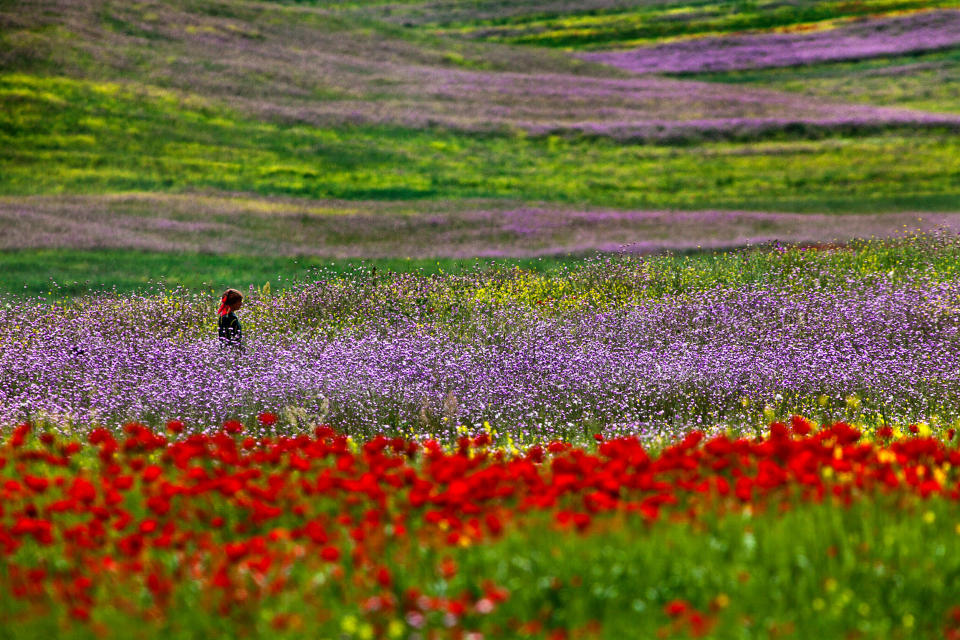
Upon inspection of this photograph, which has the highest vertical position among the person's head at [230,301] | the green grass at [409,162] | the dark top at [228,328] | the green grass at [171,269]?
the person's head at [230,301]

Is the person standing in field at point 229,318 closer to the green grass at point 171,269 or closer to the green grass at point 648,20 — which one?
the green grass at point 171,269

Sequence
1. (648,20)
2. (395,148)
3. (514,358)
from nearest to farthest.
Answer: (514,358) < (395,148) < (648,20)

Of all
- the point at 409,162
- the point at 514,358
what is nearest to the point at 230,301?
the point at 514,358

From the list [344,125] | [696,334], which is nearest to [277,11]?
[344,125]

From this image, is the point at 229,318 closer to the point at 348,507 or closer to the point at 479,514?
the point at 348,507

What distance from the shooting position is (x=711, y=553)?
3699mm

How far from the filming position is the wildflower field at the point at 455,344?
356cm

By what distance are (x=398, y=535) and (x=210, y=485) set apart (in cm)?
83

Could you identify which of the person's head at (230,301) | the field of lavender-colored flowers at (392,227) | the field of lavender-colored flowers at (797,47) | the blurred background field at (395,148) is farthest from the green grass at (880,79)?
the person's head at (230,301)

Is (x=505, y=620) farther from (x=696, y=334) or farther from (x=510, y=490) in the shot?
(x=696, y=334)

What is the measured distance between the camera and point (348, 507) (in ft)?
13.5

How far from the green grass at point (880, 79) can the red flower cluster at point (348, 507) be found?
35557mm

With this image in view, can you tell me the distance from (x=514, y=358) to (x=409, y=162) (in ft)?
55.8

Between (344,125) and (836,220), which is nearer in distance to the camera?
(836,220)
